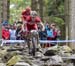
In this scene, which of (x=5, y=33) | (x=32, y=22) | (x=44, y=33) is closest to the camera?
(x=32, y=22)

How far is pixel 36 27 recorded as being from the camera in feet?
37.8

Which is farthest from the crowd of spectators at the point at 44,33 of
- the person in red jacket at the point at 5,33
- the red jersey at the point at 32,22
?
the red jersey at the point at 32,22

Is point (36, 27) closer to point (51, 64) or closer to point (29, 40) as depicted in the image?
point (29, 40)

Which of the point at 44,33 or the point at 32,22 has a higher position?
the point at 32,22

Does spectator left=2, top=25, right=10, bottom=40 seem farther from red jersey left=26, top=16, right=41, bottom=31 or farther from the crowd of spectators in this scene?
red jersey left=26, top=16, right=41, bottom=31

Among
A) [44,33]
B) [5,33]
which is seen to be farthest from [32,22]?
[5,33]

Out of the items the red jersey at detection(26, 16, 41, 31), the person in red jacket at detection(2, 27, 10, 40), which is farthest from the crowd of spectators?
the red jersey at detection(26, 16, 41, 31)

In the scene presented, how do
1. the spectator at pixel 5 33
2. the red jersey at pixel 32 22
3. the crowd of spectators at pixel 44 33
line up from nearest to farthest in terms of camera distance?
the red jersey at pixel 32 22, the crowd of spectators at pixel 44 33, the spectator at pixel 5 33

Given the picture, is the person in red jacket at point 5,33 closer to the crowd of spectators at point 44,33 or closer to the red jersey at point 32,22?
Answer: the crowd of spectators at point 44,33

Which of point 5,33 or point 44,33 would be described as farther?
point 5,33

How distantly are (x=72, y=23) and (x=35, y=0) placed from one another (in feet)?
28.3

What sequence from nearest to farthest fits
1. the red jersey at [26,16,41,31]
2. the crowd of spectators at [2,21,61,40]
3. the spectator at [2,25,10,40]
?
the red jersey at [26,16,41,31] → the crowd of spectators at [2,21,61,40] → the spectator at [2,25,10,40]

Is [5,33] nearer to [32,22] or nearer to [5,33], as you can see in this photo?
[5,33]

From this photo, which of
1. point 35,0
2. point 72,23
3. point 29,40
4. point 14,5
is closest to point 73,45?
point 72,23
